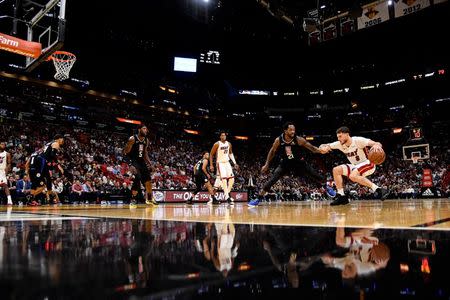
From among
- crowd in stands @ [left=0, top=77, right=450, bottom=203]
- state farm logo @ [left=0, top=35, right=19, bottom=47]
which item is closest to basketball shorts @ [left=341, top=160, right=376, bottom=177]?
state farm logo @ [left=0, top=35, right=19, bottom=47]

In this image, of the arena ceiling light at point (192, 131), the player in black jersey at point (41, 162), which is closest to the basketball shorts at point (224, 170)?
the player in black jersey at point (41, 162)

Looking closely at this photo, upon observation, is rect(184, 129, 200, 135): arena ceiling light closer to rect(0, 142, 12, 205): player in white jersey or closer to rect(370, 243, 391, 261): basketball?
rect(0, 142, 12, 205): player in white jersey

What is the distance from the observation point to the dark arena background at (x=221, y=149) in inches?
34.7

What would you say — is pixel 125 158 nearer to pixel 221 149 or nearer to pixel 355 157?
pixel 221 149

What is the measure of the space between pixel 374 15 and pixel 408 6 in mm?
1197

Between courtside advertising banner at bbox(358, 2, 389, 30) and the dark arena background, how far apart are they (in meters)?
0.05

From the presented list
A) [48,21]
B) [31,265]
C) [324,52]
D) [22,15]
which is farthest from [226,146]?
[324,52]

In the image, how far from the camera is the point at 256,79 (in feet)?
115

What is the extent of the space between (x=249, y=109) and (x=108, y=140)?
56.9ft

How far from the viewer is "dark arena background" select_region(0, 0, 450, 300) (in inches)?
34.7

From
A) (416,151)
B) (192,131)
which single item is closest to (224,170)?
(416,151)

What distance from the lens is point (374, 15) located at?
1183 cm

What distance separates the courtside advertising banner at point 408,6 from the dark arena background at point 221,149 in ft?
0.17

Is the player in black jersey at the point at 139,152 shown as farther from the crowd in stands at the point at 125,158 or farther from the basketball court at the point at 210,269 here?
the crowd in stands at the point at 125,158
